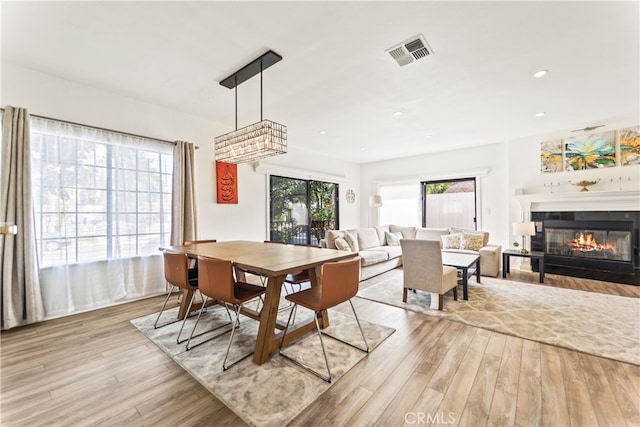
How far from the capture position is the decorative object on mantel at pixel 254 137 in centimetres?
261

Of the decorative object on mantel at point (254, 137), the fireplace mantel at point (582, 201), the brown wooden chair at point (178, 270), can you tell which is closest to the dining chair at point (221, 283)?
the brown wooden chair at point (178, 270)

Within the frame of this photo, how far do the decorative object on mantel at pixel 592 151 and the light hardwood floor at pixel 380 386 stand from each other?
4.14 metres

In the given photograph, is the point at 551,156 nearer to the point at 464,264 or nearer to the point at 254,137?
the point at 464,264

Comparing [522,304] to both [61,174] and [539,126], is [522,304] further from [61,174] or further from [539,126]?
[61,174]

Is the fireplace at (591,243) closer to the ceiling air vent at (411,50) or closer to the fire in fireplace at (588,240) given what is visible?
the fire in fireplace at (588,240)

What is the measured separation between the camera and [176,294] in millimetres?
3756

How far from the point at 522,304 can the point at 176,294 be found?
4.65 metres

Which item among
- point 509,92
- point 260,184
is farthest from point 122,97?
point 509,92

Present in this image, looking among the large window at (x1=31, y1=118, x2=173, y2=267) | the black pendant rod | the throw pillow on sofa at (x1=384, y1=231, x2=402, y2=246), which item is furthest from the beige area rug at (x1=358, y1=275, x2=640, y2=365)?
the large window at (x1=31, y1=118, x2=173, y2=267)

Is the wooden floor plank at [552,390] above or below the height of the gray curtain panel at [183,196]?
below

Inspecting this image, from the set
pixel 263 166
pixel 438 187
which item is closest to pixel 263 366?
pixel 263 166

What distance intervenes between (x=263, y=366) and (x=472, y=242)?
4.83 m

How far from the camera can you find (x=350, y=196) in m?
7.65

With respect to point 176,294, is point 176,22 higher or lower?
higher
